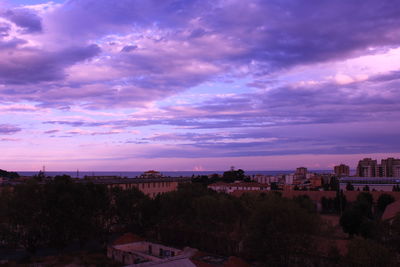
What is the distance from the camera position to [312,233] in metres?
21.7

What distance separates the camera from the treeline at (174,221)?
21109 mm

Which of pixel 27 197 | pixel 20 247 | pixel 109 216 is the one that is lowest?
pixel 20 247

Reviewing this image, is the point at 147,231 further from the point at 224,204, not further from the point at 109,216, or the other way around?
the point at 224,204

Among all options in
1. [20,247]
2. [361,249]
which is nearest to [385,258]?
[361,249]

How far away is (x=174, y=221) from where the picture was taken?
33.8 m

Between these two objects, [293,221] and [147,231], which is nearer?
[293,221]

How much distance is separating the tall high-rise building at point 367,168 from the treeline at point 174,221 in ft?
329

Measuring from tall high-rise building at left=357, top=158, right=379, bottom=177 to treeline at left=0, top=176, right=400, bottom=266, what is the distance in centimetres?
10019

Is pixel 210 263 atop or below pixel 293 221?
below

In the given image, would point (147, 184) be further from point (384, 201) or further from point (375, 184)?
point (375, 184)

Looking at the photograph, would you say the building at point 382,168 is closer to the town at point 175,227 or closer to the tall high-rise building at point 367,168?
the tall high-rise building at point 367,168

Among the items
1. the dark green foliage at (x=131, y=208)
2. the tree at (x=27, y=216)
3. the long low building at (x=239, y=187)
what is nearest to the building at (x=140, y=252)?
the dark green foliage at (x=131, y=208)

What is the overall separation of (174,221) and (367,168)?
103933mm

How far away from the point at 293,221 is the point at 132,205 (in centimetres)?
1724
